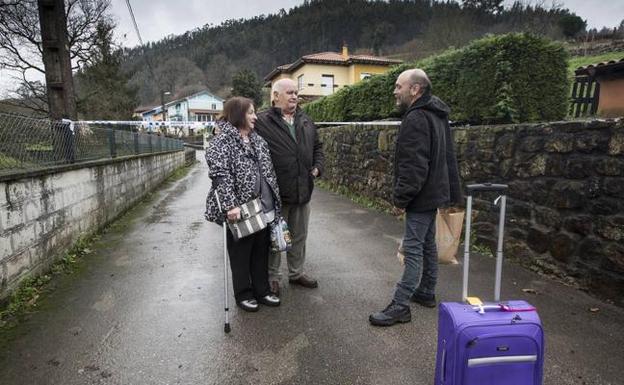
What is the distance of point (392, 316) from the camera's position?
2977mm

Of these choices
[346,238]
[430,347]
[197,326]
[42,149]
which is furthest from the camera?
[346,238]

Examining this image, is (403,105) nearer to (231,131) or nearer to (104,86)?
(231,131)

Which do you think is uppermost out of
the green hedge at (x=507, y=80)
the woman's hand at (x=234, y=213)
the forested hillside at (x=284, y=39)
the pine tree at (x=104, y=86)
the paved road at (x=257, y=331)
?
the forested hillside at (x=284, y=39)

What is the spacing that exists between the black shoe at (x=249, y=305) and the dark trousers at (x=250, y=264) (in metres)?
0.03

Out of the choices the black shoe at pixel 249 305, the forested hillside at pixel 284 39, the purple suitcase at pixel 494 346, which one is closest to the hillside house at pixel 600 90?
the purple suitcase at pixel 494 346

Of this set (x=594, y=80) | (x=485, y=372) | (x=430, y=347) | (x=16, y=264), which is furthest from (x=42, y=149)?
(x=594, y=80)

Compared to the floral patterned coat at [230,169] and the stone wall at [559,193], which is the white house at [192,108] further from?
the floral patterned coat at [230,169]

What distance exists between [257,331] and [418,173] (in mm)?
1671

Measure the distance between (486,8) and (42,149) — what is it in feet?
186

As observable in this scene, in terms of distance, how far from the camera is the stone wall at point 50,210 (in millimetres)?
3395

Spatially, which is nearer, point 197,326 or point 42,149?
point 197,326

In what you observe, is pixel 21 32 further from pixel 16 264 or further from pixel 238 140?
pixel 238 140

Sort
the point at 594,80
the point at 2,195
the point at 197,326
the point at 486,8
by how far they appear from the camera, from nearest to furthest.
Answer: the point at 197,326 → the point at 2,195 → the point at 594,80 → the point at 486,8

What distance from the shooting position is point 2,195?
333cm
